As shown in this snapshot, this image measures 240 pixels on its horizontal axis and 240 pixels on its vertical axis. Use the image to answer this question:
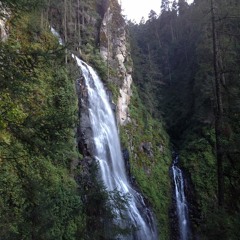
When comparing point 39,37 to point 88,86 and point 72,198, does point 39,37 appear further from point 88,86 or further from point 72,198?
point 72,198

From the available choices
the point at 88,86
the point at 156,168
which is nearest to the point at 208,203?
the point at 156,168

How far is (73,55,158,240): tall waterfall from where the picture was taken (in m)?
18.6

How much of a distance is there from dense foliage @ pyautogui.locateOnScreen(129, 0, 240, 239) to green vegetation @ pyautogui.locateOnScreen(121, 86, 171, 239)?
1.74 m

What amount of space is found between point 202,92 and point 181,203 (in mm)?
12237

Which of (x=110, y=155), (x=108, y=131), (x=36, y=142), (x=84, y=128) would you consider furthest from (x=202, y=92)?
(x=36, y=142)

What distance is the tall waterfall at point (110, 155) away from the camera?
18.6 metres

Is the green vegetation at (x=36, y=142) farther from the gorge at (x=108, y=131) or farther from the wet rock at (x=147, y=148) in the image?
the wet rock at (x=147, y=148)

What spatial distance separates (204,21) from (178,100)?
2616 cm

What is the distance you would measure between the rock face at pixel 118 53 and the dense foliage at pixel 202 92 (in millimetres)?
3221

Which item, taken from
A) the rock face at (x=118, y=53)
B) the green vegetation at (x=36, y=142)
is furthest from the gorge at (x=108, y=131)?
the rock face at (x=118, y=53)

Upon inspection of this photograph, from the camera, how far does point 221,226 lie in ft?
28.3

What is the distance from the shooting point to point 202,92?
3147 centimetres

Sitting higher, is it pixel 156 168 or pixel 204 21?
pixel 204 21

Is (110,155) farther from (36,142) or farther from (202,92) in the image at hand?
(36,142)
